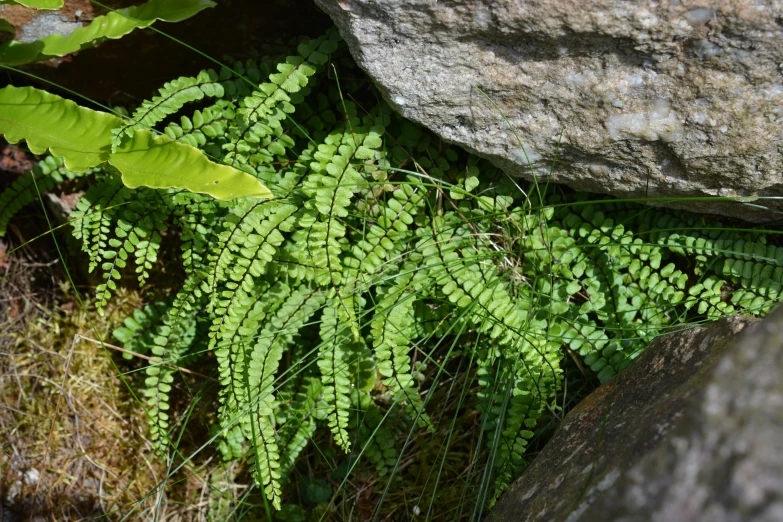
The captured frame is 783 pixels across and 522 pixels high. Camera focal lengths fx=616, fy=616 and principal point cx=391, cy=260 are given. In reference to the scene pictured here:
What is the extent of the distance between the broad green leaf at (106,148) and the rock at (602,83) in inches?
27.2

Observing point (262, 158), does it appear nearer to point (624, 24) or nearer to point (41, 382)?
point (624, 24)

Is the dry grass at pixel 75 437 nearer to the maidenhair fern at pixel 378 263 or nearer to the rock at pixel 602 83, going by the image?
the maidenhair fern at pixel 378 263

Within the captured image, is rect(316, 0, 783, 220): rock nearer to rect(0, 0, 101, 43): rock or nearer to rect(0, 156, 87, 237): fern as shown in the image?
rect(0, 0, 101, 43): rock

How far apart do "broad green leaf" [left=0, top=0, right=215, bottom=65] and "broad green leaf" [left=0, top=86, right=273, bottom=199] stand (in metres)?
0.23

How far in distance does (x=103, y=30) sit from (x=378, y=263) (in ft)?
5.21

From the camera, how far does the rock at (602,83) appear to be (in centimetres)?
198

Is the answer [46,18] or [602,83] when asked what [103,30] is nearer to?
[46,18]

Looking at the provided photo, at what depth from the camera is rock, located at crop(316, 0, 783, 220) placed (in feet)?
6.51

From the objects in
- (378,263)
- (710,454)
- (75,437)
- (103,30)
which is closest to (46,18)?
(103,30)

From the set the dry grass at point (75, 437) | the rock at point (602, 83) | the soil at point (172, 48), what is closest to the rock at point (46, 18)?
the soil at point (172, 48)

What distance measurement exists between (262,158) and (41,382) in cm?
187

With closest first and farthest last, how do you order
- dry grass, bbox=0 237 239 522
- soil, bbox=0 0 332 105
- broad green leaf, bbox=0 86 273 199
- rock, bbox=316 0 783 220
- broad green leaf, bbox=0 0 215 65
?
rock, bbox=316 0 783 220
broad green leaf, bbox=0 86 273 199
broad green leaf, bbox=0 0 215 65
soil, bbox=0 0 332 105
dry grass, bbox=0 237 239 522

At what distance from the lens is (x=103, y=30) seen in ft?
8.86

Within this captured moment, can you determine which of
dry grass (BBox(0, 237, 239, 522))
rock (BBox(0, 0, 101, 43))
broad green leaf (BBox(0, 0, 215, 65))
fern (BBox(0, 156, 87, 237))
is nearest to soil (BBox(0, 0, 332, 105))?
rock (BBox(0, 0, 101, 43))
